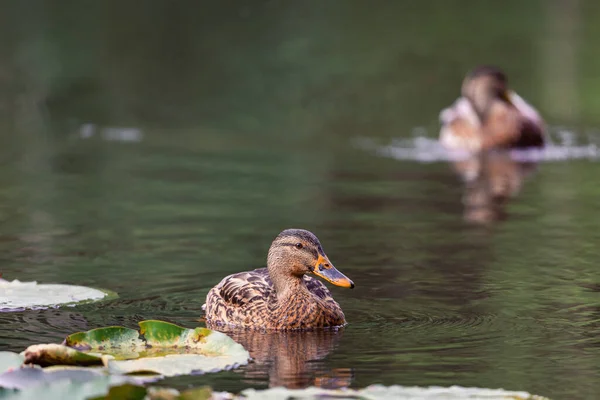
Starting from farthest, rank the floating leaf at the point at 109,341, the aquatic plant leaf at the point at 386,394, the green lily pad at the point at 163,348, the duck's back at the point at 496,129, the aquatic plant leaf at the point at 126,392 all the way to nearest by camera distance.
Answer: the duck's back at the point at 496,129, the floating leaf at the point at 109,341, the green lily pad at the point at 163,348, the aquatic plant leaf at the point at 386,394, the aquatic plant leaf at the point at 126,392

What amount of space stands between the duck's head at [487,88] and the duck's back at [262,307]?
1196 centimetres

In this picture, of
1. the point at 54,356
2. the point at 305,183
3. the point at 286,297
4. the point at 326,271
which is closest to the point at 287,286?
the point at 286,297

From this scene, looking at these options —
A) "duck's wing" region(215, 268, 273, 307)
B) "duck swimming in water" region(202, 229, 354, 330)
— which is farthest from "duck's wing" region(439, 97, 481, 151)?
"duck swimming in water" region(202, 229, 354, 330)

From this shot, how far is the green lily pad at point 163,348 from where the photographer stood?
6836 mm

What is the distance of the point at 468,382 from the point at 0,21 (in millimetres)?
26850

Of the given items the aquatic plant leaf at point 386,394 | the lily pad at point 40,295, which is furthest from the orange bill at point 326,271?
the aquatic plant leaf at point 386,394

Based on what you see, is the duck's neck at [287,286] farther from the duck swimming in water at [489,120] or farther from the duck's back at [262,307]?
the duck swimming in water at [489,120]

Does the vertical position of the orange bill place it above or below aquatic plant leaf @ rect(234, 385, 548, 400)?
above

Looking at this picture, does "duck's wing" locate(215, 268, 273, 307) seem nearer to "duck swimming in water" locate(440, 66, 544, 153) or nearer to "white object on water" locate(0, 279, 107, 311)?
"white object on water" locate(0, 279, 107, 311)

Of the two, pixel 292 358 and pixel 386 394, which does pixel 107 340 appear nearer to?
pixel 292 358

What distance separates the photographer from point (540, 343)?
322 inches

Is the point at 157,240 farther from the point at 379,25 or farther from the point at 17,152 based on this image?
the point at 379,25

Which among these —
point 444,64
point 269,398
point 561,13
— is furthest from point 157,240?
point 561,13

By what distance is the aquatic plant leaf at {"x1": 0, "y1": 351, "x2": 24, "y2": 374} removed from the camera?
632 centimetres
